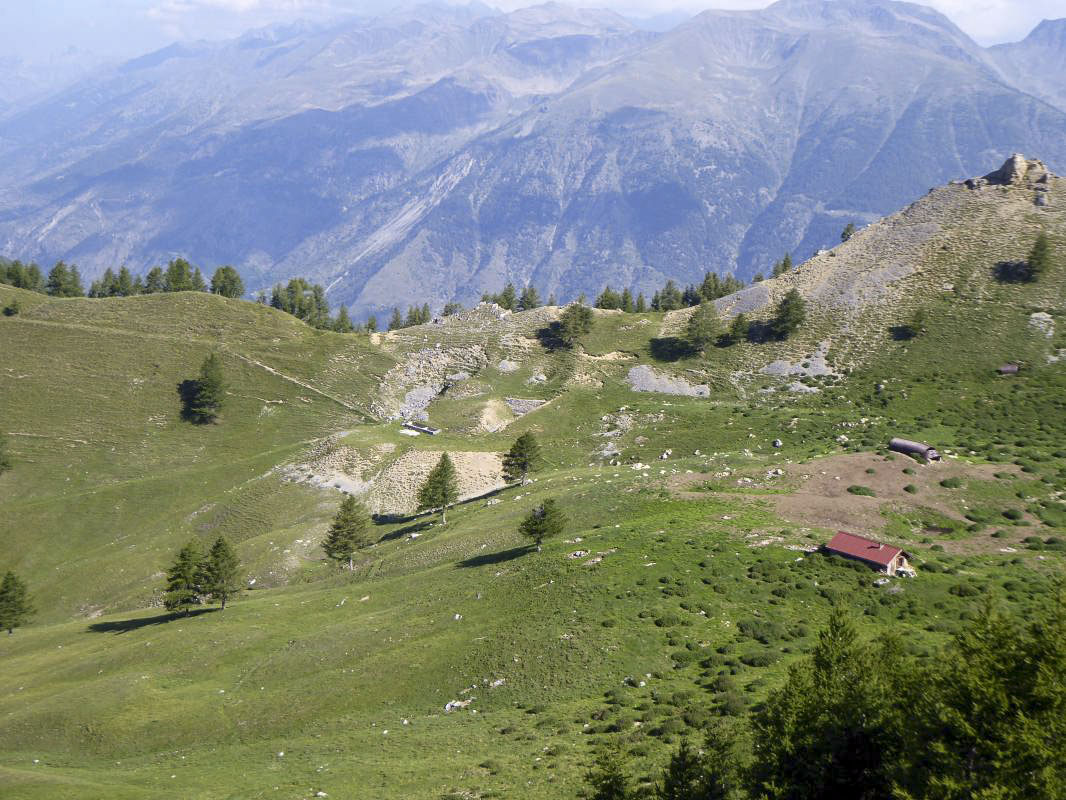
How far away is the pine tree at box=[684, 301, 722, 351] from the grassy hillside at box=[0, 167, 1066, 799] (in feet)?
14.0

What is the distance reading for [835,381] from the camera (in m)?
102

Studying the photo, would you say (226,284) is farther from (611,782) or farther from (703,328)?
(611,782)

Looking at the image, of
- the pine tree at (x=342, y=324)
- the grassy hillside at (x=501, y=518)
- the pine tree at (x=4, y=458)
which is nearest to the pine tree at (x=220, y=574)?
the grassy hillside at (x=501, y=518)

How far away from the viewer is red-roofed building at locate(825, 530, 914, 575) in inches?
1633

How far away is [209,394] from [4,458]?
3174 cm

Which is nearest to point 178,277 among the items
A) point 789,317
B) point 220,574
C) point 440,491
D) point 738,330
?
point 440,491

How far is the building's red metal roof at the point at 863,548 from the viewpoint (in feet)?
137

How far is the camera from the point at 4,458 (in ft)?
344

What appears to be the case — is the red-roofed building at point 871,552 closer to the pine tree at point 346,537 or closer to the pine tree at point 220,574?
the pine tree at point 346,537

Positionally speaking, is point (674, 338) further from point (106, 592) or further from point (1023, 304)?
point (106, 592)

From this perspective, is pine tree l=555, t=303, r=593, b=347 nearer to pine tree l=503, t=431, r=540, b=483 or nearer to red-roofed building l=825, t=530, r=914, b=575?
pine tree l=503, t=431, r=540, b=483

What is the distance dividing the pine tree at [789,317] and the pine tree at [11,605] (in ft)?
381

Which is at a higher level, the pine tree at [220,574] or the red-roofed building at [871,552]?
the red-roofed building at [871,552]

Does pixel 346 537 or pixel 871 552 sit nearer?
pixel 871 552
